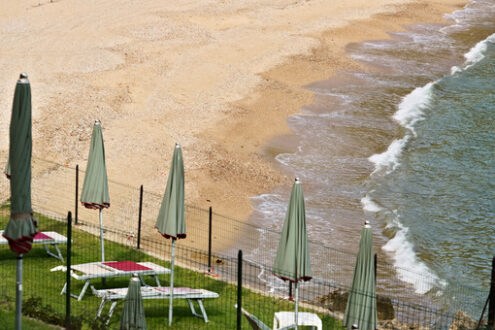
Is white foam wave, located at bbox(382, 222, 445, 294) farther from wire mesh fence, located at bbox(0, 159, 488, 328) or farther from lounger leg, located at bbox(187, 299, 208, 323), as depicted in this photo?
lounger leg, located at bbox(187, 299, 208, 323)

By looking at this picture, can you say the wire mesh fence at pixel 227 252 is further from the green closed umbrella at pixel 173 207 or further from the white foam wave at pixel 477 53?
the white foam wave at pixel 477 53

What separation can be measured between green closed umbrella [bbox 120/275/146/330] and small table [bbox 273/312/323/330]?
319cm

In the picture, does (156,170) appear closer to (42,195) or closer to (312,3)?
(42,195)

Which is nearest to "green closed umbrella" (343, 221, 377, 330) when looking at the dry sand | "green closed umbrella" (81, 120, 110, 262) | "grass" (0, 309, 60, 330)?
"grass" (0, 309, 60, 330)

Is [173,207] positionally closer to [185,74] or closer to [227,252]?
[227,252]

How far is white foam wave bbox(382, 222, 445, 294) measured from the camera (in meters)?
19.7

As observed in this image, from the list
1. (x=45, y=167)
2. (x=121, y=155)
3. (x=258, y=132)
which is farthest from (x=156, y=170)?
(x=258, y=132)

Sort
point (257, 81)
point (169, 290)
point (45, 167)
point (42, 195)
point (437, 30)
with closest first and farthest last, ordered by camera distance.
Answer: point (169, 290), point (42, 195), point (45, 167), point (257, 81), point (437, 30)

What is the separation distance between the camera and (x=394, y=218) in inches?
946

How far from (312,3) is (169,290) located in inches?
1608

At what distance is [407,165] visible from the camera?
94.6ft

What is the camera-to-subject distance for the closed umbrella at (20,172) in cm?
1009

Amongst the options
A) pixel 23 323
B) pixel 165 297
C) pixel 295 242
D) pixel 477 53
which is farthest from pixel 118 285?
pixel 477 53

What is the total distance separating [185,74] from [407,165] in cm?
1193
